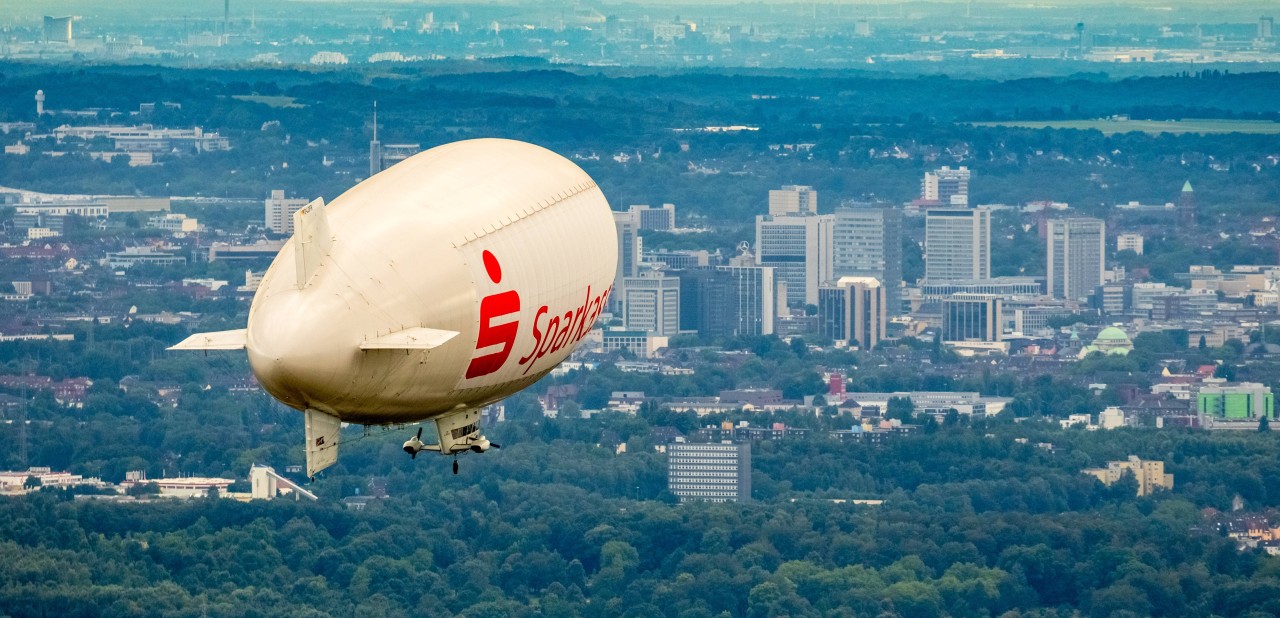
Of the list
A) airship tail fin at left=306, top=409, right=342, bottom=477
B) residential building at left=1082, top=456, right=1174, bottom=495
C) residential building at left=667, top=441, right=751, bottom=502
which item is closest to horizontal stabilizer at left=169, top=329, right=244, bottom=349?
airship tail fin at left=306, top=409, right=342, bottom=477

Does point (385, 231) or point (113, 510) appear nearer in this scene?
point (385, 231)

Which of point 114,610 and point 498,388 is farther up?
point 498,388

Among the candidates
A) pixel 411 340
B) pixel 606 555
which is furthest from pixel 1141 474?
pixel 411 340

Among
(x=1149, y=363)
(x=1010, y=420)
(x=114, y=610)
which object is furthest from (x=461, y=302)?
(x=1149, y=363)

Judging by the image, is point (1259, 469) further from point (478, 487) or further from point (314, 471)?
point (314, 471)

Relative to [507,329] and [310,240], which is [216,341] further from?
[507,329]

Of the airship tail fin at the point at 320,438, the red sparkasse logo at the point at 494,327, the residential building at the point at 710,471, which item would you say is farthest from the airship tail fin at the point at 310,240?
the residential building at the point at 710,471
